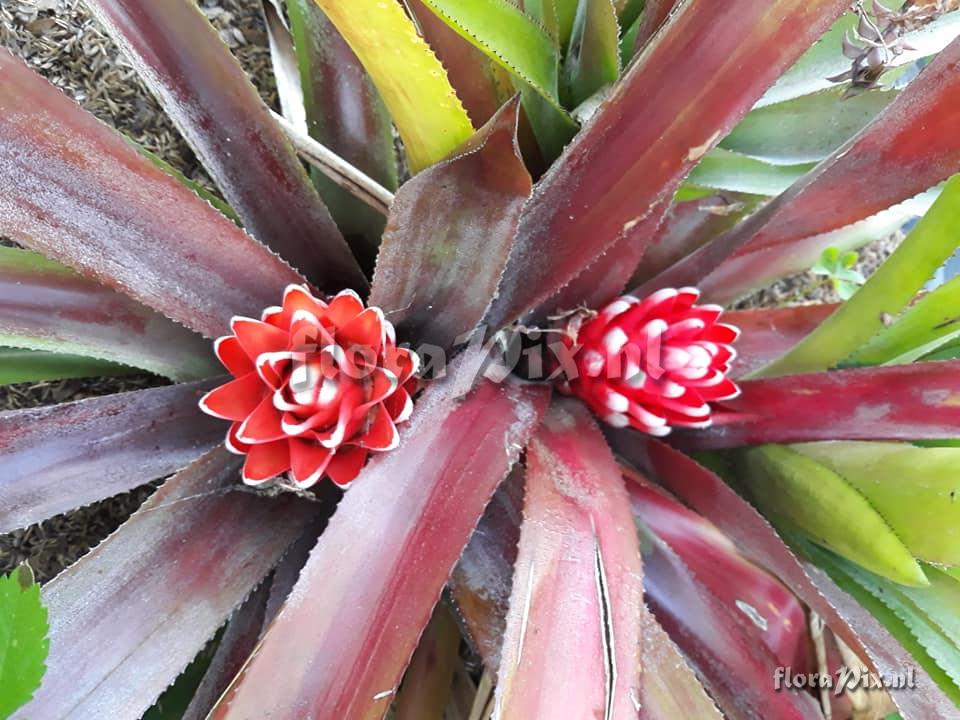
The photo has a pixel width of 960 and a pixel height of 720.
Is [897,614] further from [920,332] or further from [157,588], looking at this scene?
[157,588]

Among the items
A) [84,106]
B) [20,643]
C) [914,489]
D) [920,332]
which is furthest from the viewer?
[84,106]

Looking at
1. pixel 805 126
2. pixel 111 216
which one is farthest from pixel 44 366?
pixel 805 126

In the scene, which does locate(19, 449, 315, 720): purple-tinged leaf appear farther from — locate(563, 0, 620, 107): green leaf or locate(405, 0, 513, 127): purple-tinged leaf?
locate(563, 0, 620, 107): green leaf

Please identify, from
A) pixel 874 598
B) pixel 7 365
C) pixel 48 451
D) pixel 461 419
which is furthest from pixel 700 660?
pixel 7 365

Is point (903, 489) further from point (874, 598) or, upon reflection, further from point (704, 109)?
point (704, 109)

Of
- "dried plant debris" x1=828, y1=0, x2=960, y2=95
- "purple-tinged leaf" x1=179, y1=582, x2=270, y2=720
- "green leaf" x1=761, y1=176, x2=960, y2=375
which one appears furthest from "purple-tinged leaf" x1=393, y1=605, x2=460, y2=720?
"dried plant debris" x1=828, y1=0, x2=960, y2=95
